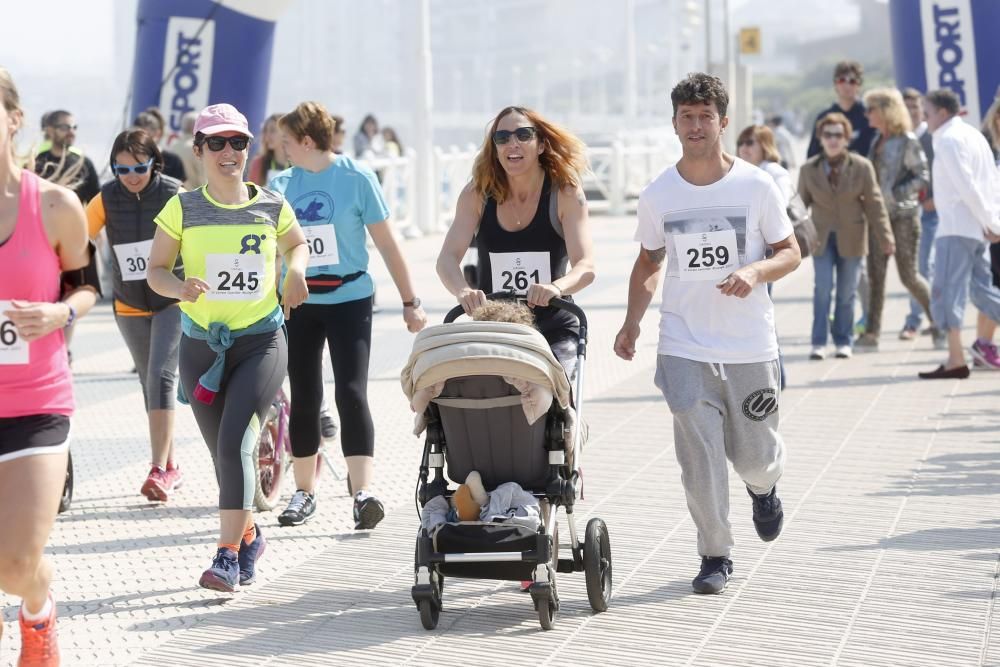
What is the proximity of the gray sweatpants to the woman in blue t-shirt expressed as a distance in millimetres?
1479

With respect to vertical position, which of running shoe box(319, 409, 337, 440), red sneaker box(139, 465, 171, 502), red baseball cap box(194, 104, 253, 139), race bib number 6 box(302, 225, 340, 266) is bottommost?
red sneaker box(139, 465, 171, 502)

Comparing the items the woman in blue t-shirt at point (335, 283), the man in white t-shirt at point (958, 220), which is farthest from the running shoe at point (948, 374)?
the woman in blue t-shirt at point (335, 283)

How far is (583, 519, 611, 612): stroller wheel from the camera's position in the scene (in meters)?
5.41

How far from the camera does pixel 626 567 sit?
20.3ft

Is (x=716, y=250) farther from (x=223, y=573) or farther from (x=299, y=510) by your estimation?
(x=299, y=510)

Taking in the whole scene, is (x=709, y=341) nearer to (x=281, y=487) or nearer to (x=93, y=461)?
(x=281, y=487)

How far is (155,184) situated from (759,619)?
3.80 metres

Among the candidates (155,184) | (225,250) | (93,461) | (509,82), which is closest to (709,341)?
(225,250)

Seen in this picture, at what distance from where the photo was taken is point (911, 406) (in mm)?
9930

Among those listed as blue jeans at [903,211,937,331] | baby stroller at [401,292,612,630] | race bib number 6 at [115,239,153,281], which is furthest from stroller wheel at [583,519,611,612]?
blue jeans at [903,211,937,331]

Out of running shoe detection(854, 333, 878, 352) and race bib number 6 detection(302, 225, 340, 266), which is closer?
race bib number 6 detection(302, 225, 340, 266)

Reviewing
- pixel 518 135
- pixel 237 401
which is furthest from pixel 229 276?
pixel 518 135

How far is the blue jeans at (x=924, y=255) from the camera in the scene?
1316 cm

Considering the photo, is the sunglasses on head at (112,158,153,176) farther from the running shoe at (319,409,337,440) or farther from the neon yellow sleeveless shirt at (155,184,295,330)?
the running shoe at (319,409,337,440)
